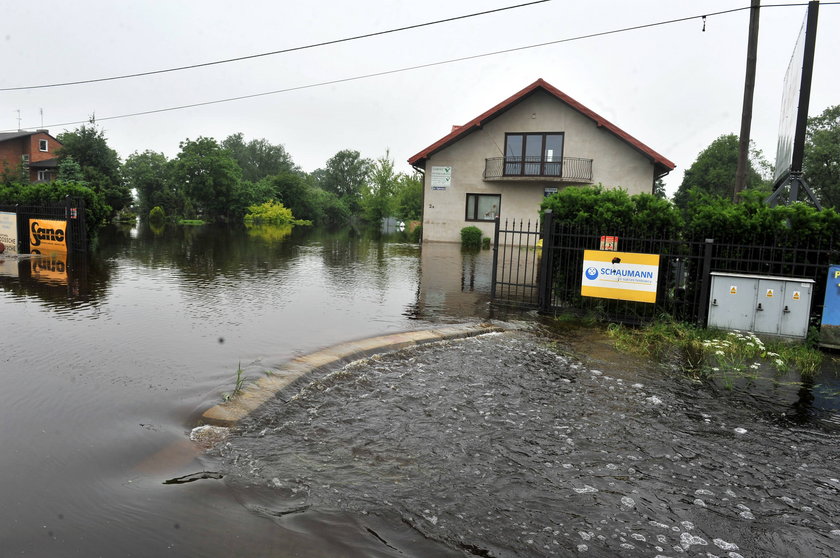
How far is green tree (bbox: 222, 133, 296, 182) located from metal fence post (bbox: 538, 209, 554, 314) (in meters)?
102

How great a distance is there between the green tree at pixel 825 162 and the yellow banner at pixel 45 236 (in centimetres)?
5768

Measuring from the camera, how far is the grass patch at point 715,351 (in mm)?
6957

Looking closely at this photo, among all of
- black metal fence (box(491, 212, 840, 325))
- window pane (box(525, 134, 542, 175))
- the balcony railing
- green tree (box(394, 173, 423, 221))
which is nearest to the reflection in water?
black metal fence (box(491, 212, 840, 325))

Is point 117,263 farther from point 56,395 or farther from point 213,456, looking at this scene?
point 213,456

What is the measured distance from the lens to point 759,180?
219 ft

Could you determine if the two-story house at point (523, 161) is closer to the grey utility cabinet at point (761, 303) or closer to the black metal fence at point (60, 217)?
the black metal fence at point (60, 217)

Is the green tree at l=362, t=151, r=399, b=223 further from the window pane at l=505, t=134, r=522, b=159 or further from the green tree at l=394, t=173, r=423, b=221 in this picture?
the window pane at l=505, t=134, r=522, b=159

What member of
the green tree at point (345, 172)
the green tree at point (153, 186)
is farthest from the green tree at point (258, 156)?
the green tree at point (153, 186)

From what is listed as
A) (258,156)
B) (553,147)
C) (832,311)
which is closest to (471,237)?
(553,147)

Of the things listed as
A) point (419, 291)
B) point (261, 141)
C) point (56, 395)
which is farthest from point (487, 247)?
point (261, 141)

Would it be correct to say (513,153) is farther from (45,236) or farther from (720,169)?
(720,169)

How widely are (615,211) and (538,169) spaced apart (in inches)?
811

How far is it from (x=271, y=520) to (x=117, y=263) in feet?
50.9

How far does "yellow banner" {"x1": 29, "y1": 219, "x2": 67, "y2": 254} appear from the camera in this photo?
17.5 meters
